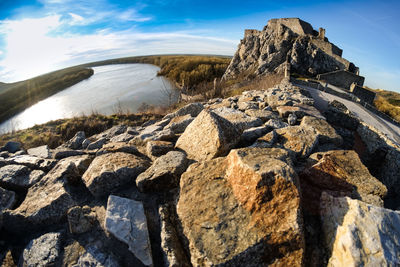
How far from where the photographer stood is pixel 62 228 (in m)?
1.83

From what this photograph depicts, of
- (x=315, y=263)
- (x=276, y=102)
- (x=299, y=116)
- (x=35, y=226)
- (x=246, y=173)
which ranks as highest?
(x=276, y=102)

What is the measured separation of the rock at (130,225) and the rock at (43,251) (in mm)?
471

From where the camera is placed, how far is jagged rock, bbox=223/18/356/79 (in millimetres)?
27156

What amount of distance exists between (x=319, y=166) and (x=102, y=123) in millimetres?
11770

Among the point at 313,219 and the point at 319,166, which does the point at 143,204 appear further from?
the point at 319,166

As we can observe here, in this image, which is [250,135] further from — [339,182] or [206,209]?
[206,209]

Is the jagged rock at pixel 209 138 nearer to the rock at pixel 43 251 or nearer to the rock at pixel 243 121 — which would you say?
the rock at pixel 243 121

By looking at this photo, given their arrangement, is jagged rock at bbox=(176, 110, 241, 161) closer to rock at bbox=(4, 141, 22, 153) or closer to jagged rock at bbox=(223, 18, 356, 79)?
Result: rock at bbox=(4, 141, 22, 153)

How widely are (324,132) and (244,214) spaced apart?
7.32ft

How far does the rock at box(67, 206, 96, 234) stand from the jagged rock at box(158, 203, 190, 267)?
0.67m

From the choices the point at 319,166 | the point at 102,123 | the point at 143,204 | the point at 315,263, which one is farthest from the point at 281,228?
the point at 102,123

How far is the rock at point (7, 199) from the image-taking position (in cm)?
206

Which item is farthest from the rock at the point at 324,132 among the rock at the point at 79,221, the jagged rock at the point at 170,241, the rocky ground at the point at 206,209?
the rock at the point at 79,221

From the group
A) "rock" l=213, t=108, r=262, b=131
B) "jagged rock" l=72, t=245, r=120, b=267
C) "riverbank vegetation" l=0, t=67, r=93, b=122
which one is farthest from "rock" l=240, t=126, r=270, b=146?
"riverbank vegetation" l=0, t=67, r=93, b=122
